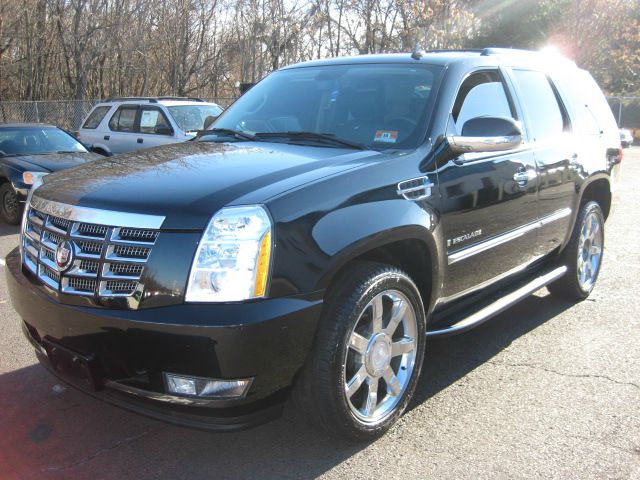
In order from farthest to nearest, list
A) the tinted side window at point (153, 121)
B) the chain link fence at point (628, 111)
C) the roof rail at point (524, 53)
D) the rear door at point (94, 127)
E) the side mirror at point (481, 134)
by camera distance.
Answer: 1. the chain link fence at point (628, 111)
2. the rear door at point (94, 127)
3. the tinted side window at point (153, 121)
4. the roof rail at point (524, 53)
5. the side mirror at point (481, 134)

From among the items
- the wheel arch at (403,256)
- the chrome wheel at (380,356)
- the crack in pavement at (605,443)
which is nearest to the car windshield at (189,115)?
the wheel arch at (403,256)

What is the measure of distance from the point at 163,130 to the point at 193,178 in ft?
30.6

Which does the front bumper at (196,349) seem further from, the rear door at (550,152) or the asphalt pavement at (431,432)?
the rear door at (550,152)

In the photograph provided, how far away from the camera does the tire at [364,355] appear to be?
9.42ft

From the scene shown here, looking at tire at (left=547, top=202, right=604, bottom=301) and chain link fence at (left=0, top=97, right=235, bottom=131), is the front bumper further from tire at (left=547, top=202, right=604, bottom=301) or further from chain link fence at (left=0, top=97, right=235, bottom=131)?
chain link fence at (left=0, top=97, right=235, bottom=131)

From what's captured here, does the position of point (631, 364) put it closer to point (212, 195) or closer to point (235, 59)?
Result: point (212, 195)

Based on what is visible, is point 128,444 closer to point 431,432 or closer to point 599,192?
point 431,432

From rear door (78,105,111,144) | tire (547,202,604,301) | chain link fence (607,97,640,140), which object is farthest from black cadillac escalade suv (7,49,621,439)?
chain link fence (607,97,640,140)

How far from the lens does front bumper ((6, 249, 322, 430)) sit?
254cm

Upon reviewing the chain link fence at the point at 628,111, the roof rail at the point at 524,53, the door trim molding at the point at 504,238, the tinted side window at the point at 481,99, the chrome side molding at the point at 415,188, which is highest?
the chain link fence at the point at 628,111

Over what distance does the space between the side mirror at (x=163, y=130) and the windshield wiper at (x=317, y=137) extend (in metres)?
8.15

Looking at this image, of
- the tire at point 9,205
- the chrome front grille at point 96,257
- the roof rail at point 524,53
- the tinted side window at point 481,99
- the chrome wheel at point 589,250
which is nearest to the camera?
the chrome front grille at point 96,257

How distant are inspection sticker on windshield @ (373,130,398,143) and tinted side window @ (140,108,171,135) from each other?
878cm

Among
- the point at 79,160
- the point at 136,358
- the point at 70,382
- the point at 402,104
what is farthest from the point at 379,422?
the point at 79,160
